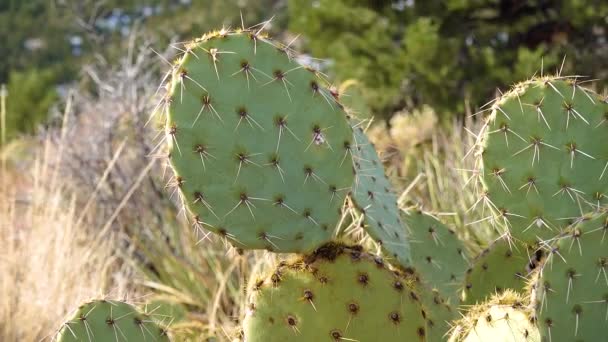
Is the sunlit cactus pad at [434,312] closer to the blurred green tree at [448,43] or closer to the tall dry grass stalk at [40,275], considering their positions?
the tall dry grass stalk at [40,275]

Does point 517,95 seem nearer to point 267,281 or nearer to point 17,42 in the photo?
point 267,281

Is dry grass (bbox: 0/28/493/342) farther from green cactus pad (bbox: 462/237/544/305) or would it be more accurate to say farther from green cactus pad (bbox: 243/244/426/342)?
green cactus pad (bbox: 462/237/544/305)

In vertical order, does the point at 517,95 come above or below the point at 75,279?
above

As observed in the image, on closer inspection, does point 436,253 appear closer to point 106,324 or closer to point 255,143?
point 255,143

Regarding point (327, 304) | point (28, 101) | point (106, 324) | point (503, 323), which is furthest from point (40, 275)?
point (28, 101)

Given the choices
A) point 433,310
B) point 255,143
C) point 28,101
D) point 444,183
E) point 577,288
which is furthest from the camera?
point 28,101

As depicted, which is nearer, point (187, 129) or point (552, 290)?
point (552, 290)

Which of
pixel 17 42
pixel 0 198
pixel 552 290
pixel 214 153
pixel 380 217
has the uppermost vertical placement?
pixel 214 153

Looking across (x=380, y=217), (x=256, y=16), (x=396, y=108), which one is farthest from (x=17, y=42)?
(x=380, y=217)
